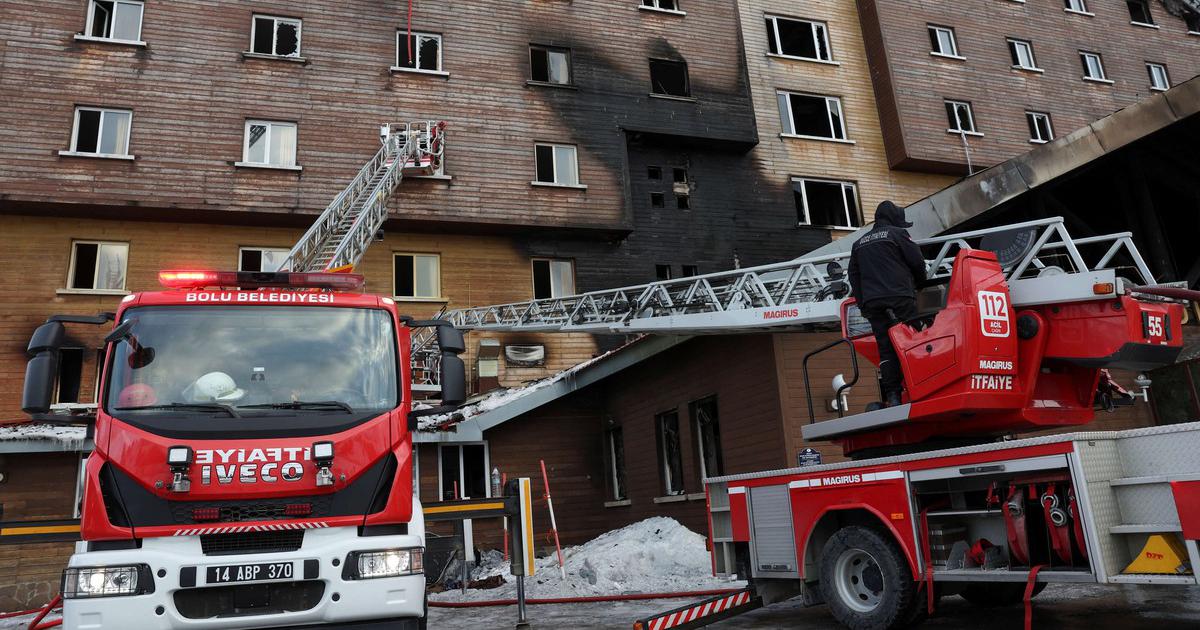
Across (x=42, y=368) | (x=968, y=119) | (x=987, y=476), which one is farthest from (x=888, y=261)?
(x=968, y=119)

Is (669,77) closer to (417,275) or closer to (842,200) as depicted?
(842,200)

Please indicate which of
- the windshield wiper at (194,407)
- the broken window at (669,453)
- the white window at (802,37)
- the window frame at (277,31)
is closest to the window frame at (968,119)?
the white window at (802,37)

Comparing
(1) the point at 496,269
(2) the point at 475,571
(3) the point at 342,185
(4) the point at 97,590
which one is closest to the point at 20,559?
(2) the point at 475,571

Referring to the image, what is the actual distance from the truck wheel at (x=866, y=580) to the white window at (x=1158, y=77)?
2871 centimetres

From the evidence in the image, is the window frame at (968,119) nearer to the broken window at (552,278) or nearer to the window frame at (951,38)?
the window frame at (951,38)

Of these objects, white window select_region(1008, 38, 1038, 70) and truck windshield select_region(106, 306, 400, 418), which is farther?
white window select_region(1008, 38, 1038, 70)

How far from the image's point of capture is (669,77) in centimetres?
2302

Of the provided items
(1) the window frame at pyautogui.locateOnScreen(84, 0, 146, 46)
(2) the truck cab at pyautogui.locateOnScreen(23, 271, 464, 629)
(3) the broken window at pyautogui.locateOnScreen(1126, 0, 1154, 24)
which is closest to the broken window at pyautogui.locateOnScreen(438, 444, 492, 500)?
(1) the window frame at pyautogui.locateOnScreen(84, 0, 146, 46)

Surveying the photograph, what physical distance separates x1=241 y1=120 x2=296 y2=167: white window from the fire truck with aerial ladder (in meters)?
14.4

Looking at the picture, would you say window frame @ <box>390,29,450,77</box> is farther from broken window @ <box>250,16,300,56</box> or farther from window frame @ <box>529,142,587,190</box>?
window frame @ <box>529,142,587,190</box>

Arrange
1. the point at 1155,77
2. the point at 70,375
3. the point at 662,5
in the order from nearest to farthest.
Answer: the point at 70,375, the point at 662,5, the point at 1155,77

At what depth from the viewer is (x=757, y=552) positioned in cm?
763

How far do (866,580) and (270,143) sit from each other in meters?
16.6

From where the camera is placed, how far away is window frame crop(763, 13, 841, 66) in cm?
2452
